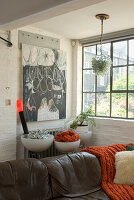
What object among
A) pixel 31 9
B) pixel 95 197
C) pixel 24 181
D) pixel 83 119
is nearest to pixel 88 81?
pixel 83 119

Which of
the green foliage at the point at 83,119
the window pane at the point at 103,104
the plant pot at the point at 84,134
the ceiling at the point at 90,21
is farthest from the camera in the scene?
the window pane at the point at 103,104

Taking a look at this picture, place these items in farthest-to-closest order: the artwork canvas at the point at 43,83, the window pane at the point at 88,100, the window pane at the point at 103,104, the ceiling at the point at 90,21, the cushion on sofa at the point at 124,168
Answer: the window pane at the point at 88,100 → the window pane at the point at 103,104 → the artwork canvas at the point at 43,83 → the ceiling at the point at 90,21 → the cushion on sofa at the point at 124,168

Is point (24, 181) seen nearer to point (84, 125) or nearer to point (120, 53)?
point (84, 125)

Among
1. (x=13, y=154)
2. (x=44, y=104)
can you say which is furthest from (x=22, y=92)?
(x=13, y=154)

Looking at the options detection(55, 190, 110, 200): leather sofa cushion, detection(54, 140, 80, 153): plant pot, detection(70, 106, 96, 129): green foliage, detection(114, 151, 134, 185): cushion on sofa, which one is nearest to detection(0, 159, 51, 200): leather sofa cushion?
detection(55, 190, 110, 200): leather sofa cushion

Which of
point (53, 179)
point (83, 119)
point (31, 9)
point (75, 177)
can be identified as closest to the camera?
point (53, 179)

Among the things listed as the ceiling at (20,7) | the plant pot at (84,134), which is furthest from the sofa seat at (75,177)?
the ceiling at (20,7)

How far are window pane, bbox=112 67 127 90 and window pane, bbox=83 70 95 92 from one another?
1.68ft

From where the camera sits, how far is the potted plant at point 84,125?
15.1 ft

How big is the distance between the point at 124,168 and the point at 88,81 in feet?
8.70

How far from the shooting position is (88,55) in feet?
17.5

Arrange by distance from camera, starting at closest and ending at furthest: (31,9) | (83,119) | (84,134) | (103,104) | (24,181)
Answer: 1. (24,181)
2. (31,9)
3. (84,134)
4. (83,119)
5. (103,104)

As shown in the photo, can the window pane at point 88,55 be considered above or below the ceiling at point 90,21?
below

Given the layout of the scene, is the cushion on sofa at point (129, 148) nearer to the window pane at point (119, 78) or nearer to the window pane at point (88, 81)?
the window pane at point (119, 78)
